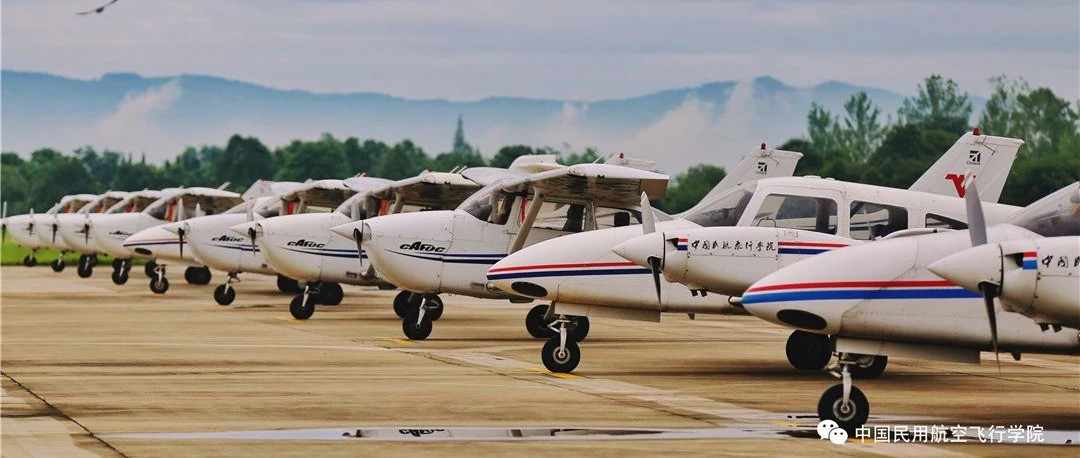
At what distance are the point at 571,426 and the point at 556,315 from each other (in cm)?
520

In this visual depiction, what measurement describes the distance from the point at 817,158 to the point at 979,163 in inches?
1815

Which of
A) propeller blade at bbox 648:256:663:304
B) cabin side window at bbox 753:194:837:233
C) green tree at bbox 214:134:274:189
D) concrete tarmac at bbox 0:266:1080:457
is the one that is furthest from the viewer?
green tree at bbox 214:134:274:189

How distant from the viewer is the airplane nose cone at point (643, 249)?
15.9m

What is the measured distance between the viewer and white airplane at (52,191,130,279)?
4385 centimetres

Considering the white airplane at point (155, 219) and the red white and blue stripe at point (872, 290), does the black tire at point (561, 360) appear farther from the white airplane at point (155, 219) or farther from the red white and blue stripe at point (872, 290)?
the white airplane at point (155, 219)

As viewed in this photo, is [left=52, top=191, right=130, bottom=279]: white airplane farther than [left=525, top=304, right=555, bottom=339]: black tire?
Yes

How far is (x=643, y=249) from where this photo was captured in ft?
52.4

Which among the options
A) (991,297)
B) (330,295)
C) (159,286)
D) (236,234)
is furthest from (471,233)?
(159,286)

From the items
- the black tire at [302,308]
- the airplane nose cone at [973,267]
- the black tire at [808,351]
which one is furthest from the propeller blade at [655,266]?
the black tire at [302,308]

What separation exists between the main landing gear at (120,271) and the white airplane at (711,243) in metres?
24.4

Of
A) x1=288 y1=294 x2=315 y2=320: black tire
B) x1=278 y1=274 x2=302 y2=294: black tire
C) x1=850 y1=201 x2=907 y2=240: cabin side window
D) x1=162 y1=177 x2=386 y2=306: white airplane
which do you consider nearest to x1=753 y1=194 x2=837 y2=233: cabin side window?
x1=850 y1=201 x2=907 y2=240: cabin side window

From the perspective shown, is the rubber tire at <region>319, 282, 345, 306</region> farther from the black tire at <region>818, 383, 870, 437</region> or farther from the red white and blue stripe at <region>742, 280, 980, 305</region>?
the black tire at <region>818, 383, 870, 437</region>

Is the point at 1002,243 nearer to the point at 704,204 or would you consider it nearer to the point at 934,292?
the point at 934,292

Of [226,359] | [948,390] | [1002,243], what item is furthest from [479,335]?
[1002,243]
